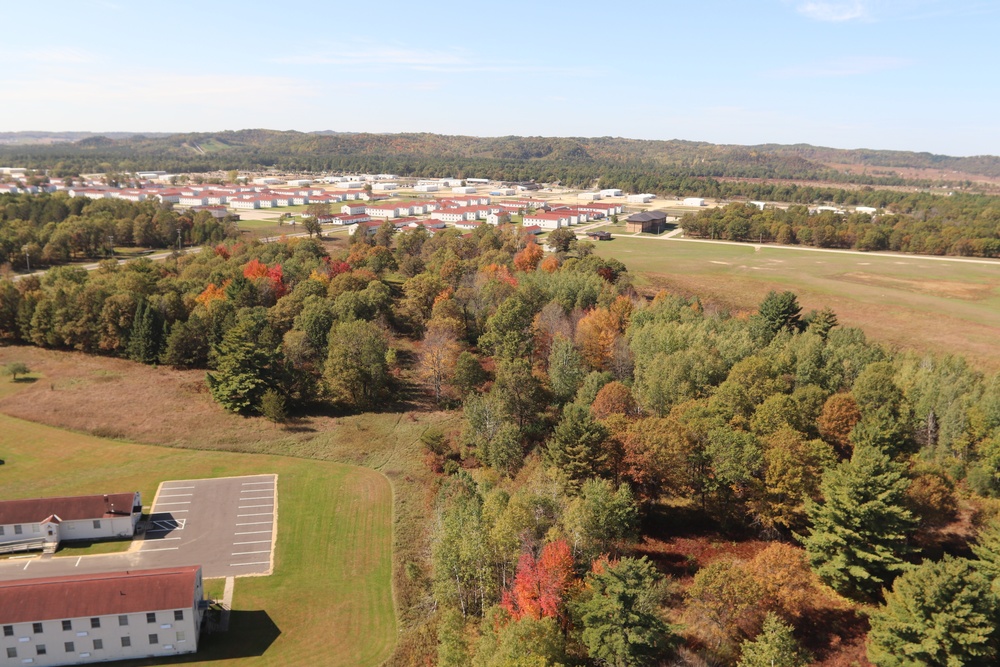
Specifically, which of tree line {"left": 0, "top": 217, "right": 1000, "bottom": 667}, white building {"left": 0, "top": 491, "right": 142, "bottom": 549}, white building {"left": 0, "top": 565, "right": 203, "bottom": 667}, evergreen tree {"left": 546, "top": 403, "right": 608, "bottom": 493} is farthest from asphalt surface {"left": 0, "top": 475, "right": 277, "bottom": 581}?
evergreen tree {"left": 546, "top": 403, "right": 608, "bottom": 493}

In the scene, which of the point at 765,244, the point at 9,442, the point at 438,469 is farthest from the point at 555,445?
the point at 765,244

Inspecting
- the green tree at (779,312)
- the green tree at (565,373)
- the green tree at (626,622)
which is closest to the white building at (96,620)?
the green tree at (626,622)

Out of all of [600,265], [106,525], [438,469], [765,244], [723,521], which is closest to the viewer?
[723,521]

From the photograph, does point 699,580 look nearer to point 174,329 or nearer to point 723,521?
point 723,521

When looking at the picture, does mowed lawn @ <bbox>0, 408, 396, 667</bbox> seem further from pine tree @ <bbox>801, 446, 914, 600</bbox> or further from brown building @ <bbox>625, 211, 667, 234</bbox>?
brown building @ <bbox>625, 211, 667, 234</bbox>

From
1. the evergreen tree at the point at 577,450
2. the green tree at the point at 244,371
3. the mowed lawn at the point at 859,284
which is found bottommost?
the green tree at the point at 244,371

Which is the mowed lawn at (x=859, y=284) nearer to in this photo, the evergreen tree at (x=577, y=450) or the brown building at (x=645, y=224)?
the brown building at (x=645, y=224)
